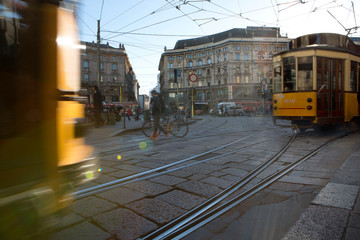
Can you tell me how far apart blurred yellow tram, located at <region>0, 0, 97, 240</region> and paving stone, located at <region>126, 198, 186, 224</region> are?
26.4 inches

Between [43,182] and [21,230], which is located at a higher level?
[43,182]

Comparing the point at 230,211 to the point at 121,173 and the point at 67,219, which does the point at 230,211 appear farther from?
the point at 121,173

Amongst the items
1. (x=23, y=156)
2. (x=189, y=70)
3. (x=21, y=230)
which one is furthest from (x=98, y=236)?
(x=189, y=70)

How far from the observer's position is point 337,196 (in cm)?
276

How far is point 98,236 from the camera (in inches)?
76.8

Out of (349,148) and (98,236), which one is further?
(349,148)

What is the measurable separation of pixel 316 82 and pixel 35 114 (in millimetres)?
8424

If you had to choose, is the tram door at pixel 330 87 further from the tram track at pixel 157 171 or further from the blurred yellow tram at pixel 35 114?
the blurred yellow tram at pixel 35 114

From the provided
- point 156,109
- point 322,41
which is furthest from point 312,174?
point 322,41

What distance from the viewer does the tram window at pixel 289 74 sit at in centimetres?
834

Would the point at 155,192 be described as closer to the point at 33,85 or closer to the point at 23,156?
the point at 23,156

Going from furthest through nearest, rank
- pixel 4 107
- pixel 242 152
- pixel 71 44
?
pixel 242 152
pixel 71 44
pixel 4 107

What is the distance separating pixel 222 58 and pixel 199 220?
6541 cm

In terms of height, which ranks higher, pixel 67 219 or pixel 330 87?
pixel 330 87
